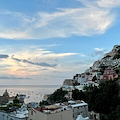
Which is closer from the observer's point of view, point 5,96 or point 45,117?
point 45,117

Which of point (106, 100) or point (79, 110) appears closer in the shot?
point (79, 110)

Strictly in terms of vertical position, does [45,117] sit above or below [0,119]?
above

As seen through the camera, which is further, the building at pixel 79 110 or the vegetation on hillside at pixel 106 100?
the vegetation on hillside at pixel 106 100

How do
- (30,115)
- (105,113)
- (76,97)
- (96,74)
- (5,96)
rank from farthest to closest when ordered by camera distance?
(96,74) → (5,96) → (76,97) → (105,113) → (30,115)

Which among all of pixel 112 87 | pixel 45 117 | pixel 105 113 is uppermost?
pixel 112 87

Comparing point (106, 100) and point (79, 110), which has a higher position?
point (106, 100)

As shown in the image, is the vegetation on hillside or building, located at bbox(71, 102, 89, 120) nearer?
building, located at bbox(71, 102, 89, 120)

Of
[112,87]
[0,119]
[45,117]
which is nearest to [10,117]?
[0,119]

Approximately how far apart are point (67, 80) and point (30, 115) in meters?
55.8

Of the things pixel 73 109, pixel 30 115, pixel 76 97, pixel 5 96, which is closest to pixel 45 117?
pixel 30 115

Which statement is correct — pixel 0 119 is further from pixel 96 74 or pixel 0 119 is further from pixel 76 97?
pixel 96 74

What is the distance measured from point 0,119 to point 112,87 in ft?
65.1

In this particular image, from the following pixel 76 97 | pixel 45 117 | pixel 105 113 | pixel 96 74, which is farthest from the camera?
pixel 96 74

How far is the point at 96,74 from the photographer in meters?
53.8
